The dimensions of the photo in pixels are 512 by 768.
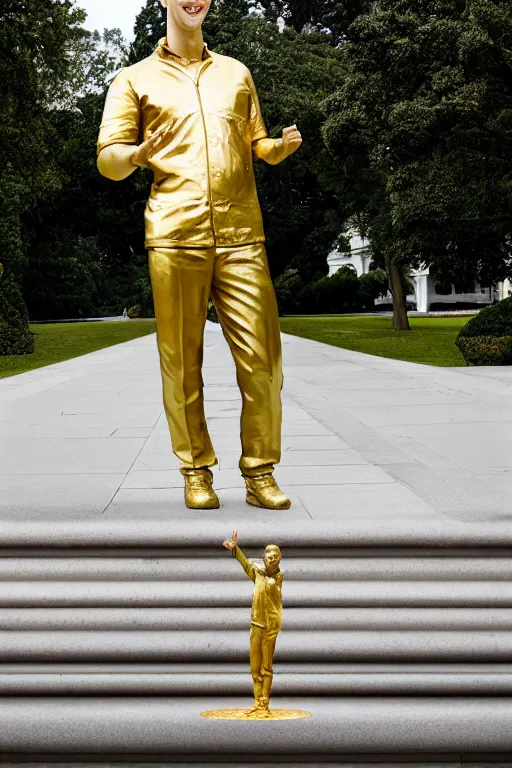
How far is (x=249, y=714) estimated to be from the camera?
106 inches

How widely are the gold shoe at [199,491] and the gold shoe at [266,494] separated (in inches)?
7.1

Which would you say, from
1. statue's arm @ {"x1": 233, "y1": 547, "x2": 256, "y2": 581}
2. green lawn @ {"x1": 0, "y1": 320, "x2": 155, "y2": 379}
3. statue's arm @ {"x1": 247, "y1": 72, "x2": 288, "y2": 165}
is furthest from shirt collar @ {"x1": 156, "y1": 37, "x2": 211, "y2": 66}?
green lawn @ {"x1": 0, "y1": 320, "x2": 155, "y2": 379}

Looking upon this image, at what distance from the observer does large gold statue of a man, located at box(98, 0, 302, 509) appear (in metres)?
3.90

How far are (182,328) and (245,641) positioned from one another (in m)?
1.42

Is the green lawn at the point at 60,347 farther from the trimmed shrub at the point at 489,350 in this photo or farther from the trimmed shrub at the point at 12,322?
the trimmed shrub at the point at 489,350

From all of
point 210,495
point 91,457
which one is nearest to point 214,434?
point 91,457

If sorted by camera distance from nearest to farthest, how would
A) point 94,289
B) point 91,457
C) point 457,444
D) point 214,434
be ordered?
point 91,457, point 457,444, point 214,434, point 94,289

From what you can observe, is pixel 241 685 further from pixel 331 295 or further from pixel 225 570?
pixel 331 295

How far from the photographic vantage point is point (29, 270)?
37.6m

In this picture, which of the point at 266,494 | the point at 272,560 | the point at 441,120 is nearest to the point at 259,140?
the point at 266,494

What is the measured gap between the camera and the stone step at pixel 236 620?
3236 millimetres

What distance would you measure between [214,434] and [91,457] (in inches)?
61.4

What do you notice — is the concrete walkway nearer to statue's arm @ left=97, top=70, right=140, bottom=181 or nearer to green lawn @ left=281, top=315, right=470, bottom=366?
statue's arm @ left=97, top=70, right=140, bottom=181

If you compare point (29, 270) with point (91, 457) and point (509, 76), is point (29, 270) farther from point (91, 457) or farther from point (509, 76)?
point (91, 457)
